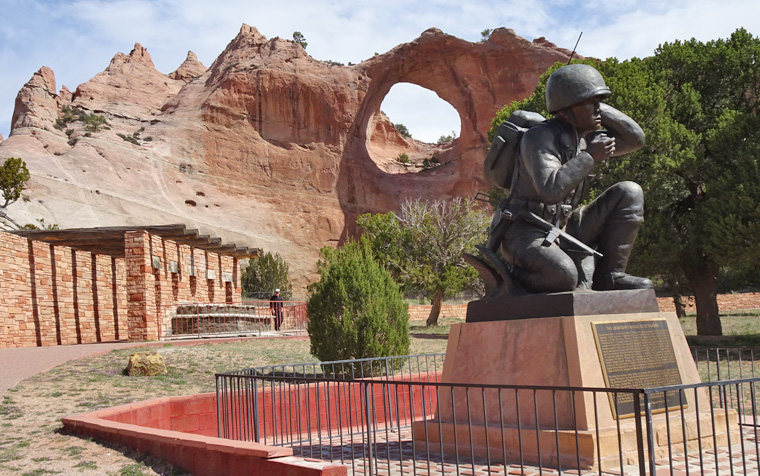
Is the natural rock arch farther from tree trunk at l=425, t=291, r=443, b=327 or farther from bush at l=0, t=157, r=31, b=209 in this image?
tree trunk at l=425, t=291, r=443, b=327

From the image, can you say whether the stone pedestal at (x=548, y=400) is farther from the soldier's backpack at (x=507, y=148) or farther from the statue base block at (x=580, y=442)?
the soldier's backpack at (x=507, y=148)

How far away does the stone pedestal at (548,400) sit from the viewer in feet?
16.1

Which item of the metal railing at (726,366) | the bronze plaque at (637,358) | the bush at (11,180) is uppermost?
the bush at (11,180)

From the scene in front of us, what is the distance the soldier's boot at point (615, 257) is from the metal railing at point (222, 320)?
16162mm

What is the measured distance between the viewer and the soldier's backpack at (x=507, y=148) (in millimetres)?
6355

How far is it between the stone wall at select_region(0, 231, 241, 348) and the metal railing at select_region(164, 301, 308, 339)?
1.42 feet

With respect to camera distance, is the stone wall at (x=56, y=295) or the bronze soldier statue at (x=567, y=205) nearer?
the bronze soldier statue at (x=567, y=205)

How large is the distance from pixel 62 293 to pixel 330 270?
12231 millimetres

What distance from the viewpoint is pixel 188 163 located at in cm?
4506

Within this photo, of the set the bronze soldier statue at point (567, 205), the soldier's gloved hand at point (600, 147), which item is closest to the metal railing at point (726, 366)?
the bronze soldier statue at point (567, 205)

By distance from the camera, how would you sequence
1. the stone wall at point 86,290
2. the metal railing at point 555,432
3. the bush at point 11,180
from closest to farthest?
1. the metal railing at point 555,432
2. the stone wall at point 86,290
3. the bush at point 11,180

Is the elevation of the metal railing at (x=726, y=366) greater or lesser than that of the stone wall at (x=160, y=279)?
lesser

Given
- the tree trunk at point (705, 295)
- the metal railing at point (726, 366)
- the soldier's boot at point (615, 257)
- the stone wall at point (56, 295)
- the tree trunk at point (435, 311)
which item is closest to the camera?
the soldier's boot at point (615, 257)

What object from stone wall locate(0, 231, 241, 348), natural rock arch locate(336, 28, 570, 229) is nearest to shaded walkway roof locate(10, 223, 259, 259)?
stone wall locate(0, 231, 241, 348)
